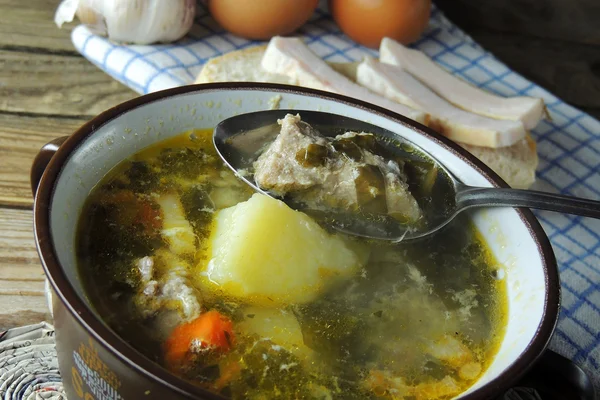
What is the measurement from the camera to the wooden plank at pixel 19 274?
1.54 meters

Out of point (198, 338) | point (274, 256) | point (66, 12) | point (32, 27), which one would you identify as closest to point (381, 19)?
point (66, 12)

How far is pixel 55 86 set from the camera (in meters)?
2.35

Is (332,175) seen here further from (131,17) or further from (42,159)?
(131,17)

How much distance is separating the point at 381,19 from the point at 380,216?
157 centimetres

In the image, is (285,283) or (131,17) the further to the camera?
(131,17)

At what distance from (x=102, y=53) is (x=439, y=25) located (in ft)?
5.08

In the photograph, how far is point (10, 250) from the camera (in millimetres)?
1680

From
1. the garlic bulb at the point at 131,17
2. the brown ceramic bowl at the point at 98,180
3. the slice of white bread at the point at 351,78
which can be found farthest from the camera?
the garlic bulb at the point at 131,17

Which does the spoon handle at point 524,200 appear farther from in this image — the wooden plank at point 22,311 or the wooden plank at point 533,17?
the wooden plank at point 533,17

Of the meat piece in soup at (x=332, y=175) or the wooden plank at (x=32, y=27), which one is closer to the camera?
the meat piece in soup at (x=332, y=175)

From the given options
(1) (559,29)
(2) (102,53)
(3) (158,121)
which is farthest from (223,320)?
(1) (559,29)

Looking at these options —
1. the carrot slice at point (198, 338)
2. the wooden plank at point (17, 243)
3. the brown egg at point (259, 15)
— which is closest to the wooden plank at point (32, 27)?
the brown egg at point (259, 15)

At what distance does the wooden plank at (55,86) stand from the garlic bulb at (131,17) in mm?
151

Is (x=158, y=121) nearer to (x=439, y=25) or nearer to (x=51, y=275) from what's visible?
(x=51, y=275)
